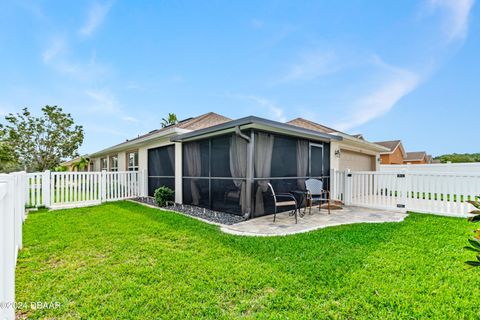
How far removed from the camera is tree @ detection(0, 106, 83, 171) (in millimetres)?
20781

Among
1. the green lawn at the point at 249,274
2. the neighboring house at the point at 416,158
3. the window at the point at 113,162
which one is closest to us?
the green lawn at the point at 249,274

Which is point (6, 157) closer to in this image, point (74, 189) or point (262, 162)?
point (74, 189)

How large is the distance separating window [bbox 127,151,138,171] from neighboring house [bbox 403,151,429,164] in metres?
36.2

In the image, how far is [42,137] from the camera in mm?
21828

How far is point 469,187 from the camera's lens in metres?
6.15

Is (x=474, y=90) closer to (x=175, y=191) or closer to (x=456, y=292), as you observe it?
(x=456, y=292)

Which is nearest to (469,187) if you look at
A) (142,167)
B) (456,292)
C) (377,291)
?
(456,292)

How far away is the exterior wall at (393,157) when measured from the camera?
86.6 feet

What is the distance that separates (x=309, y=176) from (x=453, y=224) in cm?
372

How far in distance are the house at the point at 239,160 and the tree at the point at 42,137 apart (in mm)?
18474

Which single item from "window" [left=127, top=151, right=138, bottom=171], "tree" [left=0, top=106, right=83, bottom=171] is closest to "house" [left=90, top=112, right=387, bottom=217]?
"window" [left=127, top=151, right=138, bottom=171]

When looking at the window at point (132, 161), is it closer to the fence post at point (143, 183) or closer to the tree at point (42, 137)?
the fence post at point (143, 183)

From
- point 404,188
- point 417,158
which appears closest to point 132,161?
point 404,188

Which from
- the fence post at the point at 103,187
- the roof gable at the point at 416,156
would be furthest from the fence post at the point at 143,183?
the roof gable at the point at 416,156
